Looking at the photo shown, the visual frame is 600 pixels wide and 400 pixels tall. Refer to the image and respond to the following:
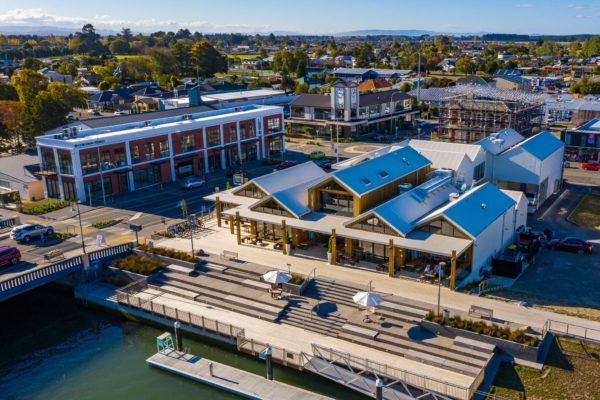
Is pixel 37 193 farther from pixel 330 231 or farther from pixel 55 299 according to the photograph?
pixel 330 231

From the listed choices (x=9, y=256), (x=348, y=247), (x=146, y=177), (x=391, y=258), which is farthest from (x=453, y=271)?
(x=146, y=177)

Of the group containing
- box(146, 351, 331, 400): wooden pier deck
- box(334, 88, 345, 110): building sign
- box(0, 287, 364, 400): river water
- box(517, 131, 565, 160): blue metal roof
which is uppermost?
box(334, 88, 345, 110): building sign

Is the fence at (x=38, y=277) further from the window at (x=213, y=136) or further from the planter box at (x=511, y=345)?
the window at (x=213, y=136)

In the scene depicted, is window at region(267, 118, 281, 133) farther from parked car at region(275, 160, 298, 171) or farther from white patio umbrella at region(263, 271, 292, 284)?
white patio umbrella at region(263, 271, 292, 284)

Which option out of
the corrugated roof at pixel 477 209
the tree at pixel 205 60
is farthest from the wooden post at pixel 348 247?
the tree at pixel 205 60

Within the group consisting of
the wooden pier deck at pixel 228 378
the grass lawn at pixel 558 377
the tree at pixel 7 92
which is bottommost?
the wooden pier deck at pixel 228 378

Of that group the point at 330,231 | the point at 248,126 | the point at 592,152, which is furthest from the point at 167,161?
the point at 592,152

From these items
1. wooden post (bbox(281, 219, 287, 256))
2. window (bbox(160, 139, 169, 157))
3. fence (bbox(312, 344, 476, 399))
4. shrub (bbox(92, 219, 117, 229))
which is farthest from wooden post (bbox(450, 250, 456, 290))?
window (bbox(160, 139, 169, 157))

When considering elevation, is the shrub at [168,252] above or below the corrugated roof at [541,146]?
below
